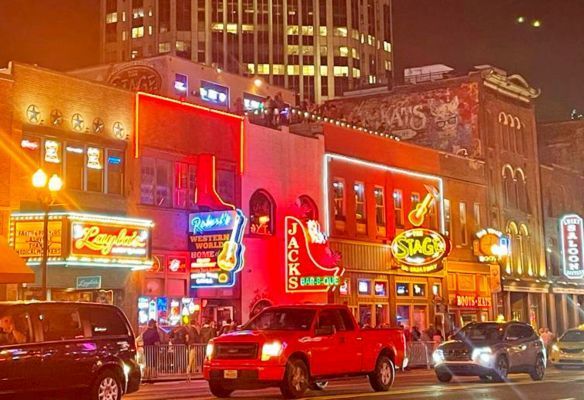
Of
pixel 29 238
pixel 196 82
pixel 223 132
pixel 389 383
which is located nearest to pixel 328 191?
pixel 223 132

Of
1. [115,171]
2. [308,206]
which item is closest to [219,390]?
[115,171]

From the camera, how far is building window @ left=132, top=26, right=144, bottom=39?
134 m

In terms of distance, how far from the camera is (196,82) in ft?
149

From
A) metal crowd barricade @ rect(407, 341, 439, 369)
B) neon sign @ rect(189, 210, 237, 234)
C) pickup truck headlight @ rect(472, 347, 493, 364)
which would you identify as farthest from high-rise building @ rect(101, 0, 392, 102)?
pickup truck headlight @ rect(472, 347, 493, 364)

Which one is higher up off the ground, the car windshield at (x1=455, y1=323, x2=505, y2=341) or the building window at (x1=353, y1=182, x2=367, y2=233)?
the building window at (x1=353, y1=182, x2=367, y2=233)

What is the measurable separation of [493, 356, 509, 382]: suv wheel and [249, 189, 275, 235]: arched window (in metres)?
13.8

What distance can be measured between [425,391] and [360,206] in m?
21.7

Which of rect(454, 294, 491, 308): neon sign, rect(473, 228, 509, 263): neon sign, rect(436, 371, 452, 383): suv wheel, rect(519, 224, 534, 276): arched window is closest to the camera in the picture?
rect(436, 371, 452, 383): suv wheel

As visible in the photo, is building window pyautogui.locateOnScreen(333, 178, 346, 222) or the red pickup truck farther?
building window pyautogui.locateOnScreen(333, 178, 346, 222)

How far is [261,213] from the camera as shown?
121 feet

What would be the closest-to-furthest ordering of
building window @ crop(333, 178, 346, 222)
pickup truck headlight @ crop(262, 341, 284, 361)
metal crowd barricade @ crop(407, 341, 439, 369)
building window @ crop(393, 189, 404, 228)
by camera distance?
pickup truck headlight @ crop(262, 341, 284, 361), metal crowd barricade @ crop(407, 341, 439, 369), building window @ crop(333, 178, 346, 222), building window @ crop(393, 189, 404, 228)

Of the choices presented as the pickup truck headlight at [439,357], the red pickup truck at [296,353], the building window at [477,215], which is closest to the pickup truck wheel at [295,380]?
the red pickup truck at [296,353]

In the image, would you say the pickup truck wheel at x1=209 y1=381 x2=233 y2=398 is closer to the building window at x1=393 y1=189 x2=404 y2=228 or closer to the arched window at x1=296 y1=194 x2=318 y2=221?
the arched window at x1=296 y1=194 x2=318 y2=221

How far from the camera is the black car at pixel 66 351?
48.8 ft
